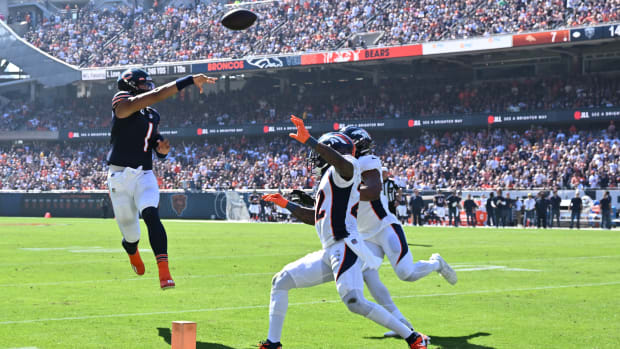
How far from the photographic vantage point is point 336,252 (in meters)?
6.40

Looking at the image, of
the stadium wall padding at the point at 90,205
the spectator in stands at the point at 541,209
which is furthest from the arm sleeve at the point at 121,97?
the stadium wall padding at the point at 90,205

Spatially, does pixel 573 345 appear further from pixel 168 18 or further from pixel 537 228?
pixel 168 18

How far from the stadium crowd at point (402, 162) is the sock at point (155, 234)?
28825 millimetres

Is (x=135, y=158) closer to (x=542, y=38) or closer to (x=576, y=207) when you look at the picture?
(x=576, y=207)

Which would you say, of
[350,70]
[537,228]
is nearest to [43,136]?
[350,70]

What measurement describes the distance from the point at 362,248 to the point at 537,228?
89.5 feet

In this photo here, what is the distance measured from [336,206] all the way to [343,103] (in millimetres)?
42953

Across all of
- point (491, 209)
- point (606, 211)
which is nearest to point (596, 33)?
point (491, 209)

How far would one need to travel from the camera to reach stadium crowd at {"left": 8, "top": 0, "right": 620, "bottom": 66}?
4169 centimetres

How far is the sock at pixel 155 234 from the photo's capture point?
848 cm

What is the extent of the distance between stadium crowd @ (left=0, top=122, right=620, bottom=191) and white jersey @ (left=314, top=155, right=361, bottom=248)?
2988 cm

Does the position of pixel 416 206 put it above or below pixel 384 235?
below

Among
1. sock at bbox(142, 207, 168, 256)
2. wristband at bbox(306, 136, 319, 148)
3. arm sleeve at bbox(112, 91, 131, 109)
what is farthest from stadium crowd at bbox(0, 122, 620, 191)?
wristband at bbox(306, 136, 319, 148)

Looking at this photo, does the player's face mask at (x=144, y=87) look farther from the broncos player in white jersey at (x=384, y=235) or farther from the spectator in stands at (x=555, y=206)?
the spectator in stands at (x=555, y=206)
